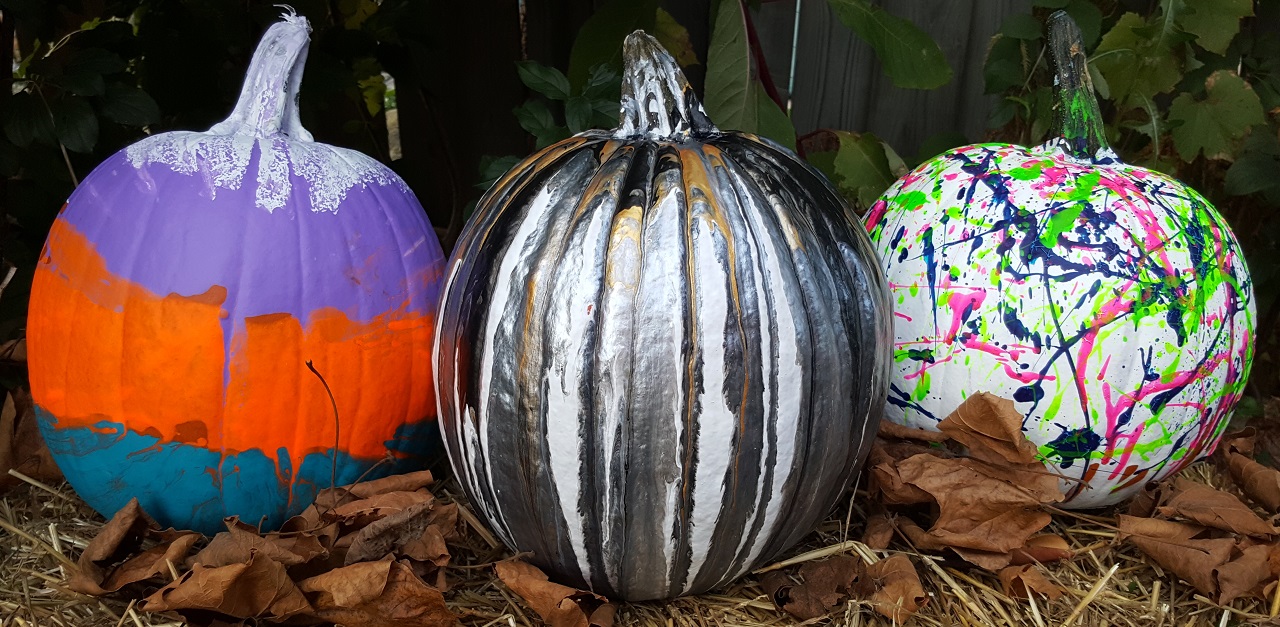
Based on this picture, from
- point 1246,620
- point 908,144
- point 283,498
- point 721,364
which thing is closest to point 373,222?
point 283,498

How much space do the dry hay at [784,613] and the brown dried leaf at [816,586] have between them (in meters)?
0.01

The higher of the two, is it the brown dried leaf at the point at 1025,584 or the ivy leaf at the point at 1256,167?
the ivy leaf at the point at 1256,167

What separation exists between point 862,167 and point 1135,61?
2.02 ft

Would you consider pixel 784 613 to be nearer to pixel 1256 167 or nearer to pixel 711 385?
pixel 711 385

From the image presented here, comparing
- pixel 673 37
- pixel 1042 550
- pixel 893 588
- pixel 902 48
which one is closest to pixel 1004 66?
pixel 902 48

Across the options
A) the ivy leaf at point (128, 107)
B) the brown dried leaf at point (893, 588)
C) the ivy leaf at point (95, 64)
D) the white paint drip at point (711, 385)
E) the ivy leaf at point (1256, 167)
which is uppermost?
the ivy leaf at point (95, 64)

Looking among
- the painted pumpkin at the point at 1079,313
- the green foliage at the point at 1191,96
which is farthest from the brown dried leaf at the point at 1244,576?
the green foliage at the point at 1191,96

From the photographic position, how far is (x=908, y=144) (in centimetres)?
245

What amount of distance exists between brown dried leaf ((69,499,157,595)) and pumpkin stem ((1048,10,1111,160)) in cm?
160

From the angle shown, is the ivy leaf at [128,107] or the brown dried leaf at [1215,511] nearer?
the brown dried leaf at [1215,511]

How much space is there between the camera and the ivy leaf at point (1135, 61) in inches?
75.0

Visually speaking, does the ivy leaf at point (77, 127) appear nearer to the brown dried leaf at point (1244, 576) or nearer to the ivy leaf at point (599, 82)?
the ivy leaf at point (599, 82)

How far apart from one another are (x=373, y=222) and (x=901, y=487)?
91 cm

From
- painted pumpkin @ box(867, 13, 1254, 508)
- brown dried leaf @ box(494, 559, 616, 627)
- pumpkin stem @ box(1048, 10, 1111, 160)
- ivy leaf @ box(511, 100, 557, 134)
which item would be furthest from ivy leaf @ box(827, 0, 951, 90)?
brown dried leaf @ box(494, 559, 616, 627)
